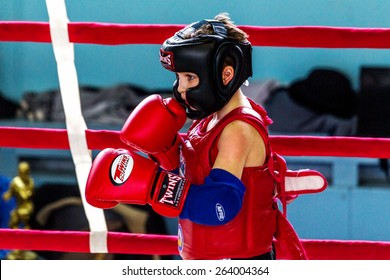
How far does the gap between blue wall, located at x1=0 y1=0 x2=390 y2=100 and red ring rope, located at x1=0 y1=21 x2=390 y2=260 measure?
1.52m

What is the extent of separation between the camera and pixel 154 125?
5.45ft

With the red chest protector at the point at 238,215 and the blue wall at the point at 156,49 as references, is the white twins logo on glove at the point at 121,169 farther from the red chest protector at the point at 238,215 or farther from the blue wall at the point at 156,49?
the blue wall at the point at 156,49

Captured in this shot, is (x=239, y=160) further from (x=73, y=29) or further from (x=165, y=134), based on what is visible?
(x=73, y=29)

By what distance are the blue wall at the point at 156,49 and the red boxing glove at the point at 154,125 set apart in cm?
189

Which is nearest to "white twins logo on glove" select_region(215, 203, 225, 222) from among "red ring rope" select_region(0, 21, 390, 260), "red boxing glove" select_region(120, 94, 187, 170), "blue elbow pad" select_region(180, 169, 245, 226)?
"blue elbow pad" select_region(180, 169, 245, 226)

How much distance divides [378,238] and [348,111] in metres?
0.49

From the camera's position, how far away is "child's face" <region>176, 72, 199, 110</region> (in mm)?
1658

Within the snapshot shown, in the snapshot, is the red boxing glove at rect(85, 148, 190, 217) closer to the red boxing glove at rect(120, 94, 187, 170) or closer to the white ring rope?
the red boxing glove at rect(120, 94, 187, 170)

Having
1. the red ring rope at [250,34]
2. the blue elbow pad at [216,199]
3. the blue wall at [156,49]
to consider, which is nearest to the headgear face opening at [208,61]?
the blue elbow pad at [216,199]

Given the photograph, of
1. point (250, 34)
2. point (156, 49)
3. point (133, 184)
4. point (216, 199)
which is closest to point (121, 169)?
point (133, 184)

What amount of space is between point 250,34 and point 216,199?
1.63 feet

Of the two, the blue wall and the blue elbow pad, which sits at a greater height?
the blue elbow pad

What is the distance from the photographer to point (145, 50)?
372 centimetres

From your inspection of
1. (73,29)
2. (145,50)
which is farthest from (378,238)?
(73,29)
